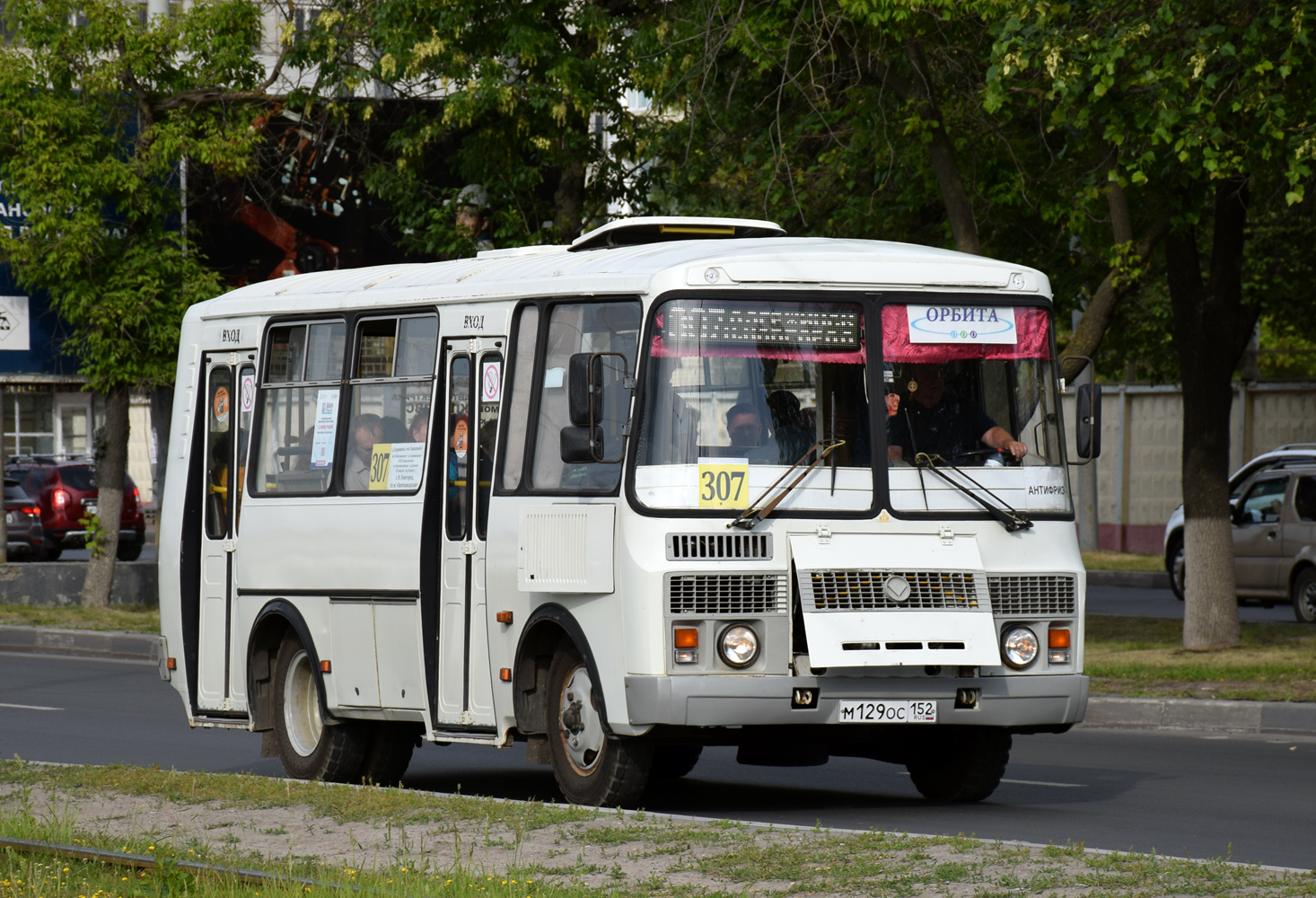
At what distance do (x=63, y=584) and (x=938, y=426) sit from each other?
18.3m

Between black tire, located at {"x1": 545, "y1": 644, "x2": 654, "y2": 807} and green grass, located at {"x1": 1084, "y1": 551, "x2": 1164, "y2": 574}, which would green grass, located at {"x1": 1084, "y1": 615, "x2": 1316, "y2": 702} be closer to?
black tire, located at {"x1": 545, "y1": 644, "x2": 654, "y2": 807}

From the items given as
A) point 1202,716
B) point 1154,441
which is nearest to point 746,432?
point 1202,716

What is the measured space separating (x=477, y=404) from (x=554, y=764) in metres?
1.88

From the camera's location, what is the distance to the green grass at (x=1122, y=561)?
101ft

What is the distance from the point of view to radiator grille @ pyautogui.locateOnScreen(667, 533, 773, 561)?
9.05m

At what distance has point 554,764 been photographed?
9.70 m

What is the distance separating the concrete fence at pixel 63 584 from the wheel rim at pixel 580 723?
1679 centimetres

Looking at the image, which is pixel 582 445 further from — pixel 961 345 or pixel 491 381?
pixel 961 345

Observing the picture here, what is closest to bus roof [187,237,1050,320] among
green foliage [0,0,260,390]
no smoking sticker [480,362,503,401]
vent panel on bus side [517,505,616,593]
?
no smoking sticker [480,362,503,401]

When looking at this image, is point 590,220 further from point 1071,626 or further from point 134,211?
point 1071,626

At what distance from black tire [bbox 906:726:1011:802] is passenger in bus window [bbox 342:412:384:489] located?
324cm

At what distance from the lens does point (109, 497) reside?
24.3 metres

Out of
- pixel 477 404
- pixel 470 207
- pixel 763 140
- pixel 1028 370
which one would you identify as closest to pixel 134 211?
pixel 470 207

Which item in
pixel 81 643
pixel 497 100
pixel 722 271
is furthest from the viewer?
pixel 81 643
